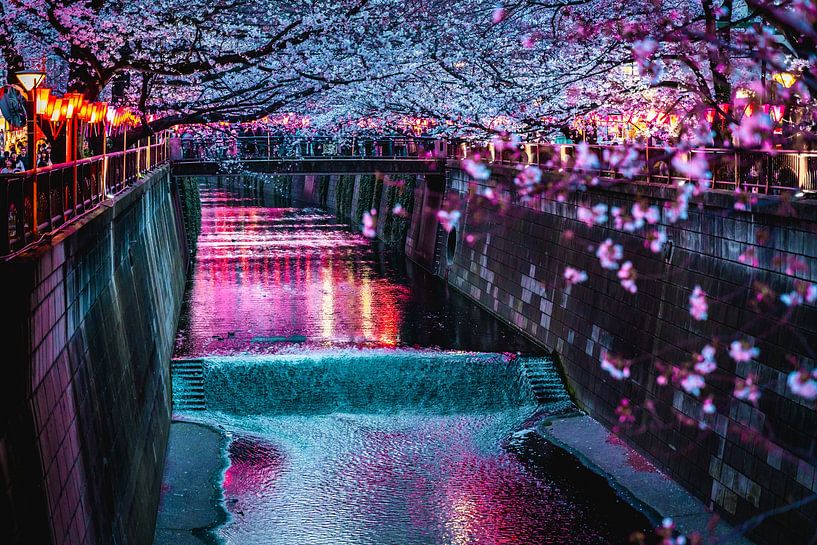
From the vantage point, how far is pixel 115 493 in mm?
12734

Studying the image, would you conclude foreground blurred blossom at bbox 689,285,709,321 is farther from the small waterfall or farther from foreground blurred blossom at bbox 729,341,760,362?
the small waterfall

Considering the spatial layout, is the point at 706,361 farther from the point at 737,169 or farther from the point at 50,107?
the point at 50,107

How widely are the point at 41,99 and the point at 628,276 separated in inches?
484

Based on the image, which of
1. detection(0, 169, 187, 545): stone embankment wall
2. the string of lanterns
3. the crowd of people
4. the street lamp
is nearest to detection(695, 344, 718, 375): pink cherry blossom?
detection(0, 169, 187, 545): stone embankment wall

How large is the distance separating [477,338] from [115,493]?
17.5 metres

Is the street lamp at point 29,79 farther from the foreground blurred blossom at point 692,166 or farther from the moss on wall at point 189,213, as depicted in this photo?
the moss on wall at point 189,213

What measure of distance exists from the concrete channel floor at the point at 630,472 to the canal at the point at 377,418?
1.13 feet

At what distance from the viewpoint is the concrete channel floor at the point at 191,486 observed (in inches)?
661

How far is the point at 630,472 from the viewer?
766 inches

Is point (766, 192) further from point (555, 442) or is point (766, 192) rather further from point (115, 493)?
point (115, 493)

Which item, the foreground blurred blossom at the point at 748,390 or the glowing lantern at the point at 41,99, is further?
the foreground blurred blossom at the point at 748,390

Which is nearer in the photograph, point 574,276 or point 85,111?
point 85,111

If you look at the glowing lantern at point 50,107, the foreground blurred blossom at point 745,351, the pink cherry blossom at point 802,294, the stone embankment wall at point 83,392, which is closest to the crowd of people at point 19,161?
the stone embankment wall at point 83,392

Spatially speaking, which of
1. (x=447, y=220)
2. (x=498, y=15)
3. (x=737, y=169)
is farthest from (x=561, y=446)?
Result: (x=447, y=220)
